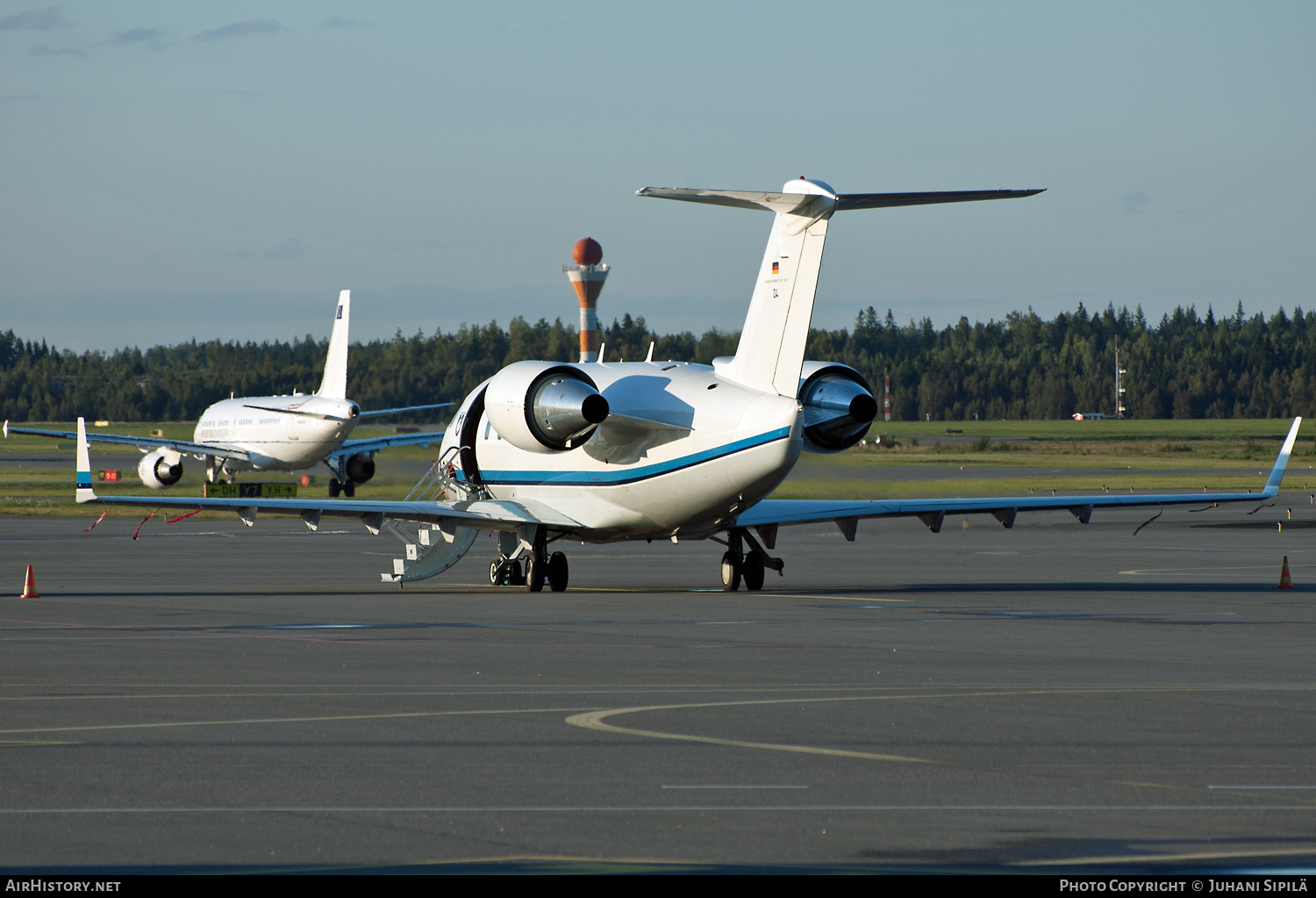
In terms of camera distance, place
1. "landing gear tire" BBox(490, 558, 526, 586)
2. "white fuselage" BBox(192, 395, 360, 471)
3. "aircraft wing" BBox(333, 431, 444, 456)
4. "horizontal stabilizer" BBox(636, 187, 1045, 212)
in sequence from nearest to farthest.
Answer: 1. "horizontal stabilizer" BBox(636, 187, 1045, 212)
2. "landing gear tire" BBox(490, 558, 526, 586)
3. "white fuselage" BBox(192, 395, 360, 471)
4. "aircraft wing" BBox(333, 431, 444, 456)

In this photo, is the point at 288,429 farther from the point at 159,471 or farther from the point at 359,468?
the point at 159,471

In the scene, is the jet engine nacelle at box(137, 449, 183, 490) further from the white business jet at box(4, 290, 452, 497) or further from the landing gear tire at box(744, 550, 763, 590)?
the landing gear tire at box(744, 550, 763, 590)

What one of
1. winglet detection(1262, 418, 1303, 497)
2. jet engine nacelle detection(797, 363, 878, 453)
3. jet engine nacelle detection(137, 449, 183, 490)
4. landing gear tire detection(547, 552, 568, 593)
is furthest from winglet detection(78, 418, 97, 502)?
jet engine nacelle detection(137, 449, 183, 490)

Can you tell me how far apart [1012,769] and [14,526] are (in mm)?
48447

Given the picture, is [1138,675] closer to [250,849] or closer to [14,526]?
[250,849]

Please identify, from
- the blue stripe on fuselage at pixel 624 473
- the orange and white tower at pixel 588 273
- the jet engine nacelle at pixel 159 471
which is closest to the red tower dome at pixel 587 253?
the orange and white tower at pixel 588 273

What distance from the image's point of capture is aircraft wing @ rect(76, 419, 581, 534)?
28375 millimetres

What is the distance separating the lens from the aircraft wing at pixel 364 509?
28375 mm

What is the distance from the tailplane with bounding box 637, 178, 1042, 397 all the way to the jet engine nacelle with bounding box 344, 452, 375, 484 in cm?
5420

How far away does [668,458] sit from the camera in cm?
2891

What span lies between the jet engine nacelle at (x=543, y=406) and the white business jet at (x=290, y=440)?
147 feet

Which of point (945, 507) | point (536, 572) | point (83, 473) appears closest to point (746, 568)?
point (536, 572)
